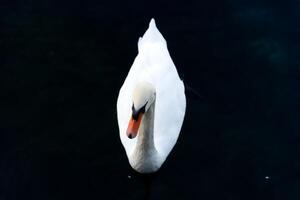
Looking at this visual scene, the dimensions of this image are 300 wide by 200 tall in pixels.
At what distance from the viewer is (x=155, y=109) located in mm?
9992

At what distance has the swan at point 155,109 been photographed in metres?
9.57

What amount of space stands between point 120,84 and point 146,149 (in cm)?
207

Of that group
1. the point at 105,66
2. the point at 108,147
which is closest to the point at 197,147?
the point at 108,147

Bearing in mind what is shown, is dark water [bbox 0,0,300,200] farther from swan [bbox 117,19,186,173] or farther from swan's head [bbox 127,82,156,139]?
swan's head [bbox 127,82,156,139]

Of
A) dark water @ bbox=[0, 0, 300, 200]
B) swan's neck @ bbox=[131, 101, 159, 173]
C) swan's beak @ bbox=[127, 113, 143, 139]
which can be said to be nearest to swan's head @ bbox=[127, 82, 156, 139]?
swan's beak @ bbox=[127, 113, 143, 139]

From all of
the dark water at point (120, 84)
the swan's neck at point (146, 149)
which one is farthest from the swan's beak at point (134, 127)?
the dark water at point (120, 84)

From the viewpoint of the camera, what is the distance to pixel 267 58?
12.0 m

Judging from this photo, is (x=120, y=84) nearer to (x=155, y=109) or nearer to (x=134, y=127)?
(x=155, y=109)

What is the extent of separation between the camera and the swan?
957cm

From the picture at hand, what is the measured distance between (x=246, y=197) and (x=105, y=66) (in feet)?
11.8

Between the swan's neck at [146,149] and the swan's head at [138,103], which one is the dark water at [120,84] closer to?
the swan's neck at [146,149]

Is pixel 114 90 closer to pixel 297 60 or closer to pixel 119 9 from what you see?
pixel 119 9

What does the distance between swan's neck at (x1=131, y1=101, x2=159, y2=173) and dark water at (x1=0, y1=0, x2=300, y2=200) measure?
0.36 metres

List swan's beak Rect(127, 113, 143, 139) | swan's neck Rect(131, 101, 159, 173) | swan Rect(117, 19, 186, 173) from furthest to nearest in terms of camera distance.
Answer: swan Rect(117, 19, 186, 173) < swan's neck Rect(131, 101, 159, 173) < swan's beak Rect(127, 113, 143, 139)
